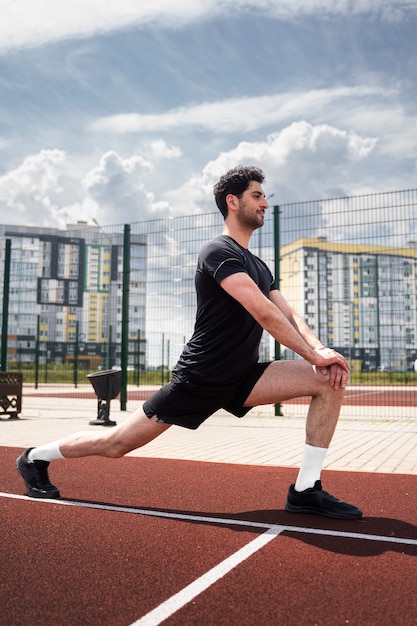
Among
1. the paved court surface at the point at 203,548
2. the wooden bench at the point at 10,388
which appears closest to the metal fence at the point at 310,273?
the wooden bench at the point at 10,388

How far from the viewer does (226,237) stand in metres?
3.64

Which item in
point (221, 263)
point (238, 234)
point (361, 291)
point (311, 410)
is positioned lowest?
point (311, 410)

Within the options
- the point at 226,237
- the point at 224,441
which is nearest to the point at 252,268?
the point at 226,237

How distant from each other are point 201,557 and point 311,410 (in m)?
1.05

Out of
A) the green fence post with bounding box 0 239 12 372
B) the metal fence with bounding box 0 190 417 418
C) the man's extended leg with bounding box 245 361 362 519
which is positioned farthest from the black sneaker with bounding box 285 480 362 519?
the green fence post with bounding box 0 239 12 372

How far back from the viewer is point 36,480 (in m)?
4.14

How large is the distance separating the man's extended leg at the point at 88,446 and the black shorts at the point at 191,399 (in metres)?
0.08

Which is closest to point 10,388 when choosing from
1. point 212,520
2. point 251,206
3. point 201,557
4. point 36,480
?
point 36,480

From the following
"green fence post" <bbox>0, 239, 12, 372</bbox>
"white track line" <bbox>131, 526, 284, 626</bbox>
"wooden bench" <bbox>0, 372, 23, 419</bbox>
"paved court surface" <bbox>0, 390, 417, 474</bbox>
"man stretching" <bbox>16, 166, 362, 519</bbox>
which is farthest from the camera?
"green fence post" <bbox>0, 239, 12, 372</bbox>

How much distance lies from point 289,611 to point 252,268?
192cm

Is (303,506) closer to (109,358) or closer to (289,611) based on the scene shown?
(289,611)

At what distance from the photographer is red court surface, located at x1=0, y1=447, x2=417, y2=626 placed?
2.26m

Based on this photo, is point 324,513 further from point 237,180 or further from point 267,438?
point 267,438

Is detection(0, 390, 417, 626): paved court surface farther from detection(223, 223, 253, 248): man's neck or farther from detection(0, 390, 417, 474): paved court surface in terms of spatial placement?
detection(223, 223, 253, 248): man's neck
